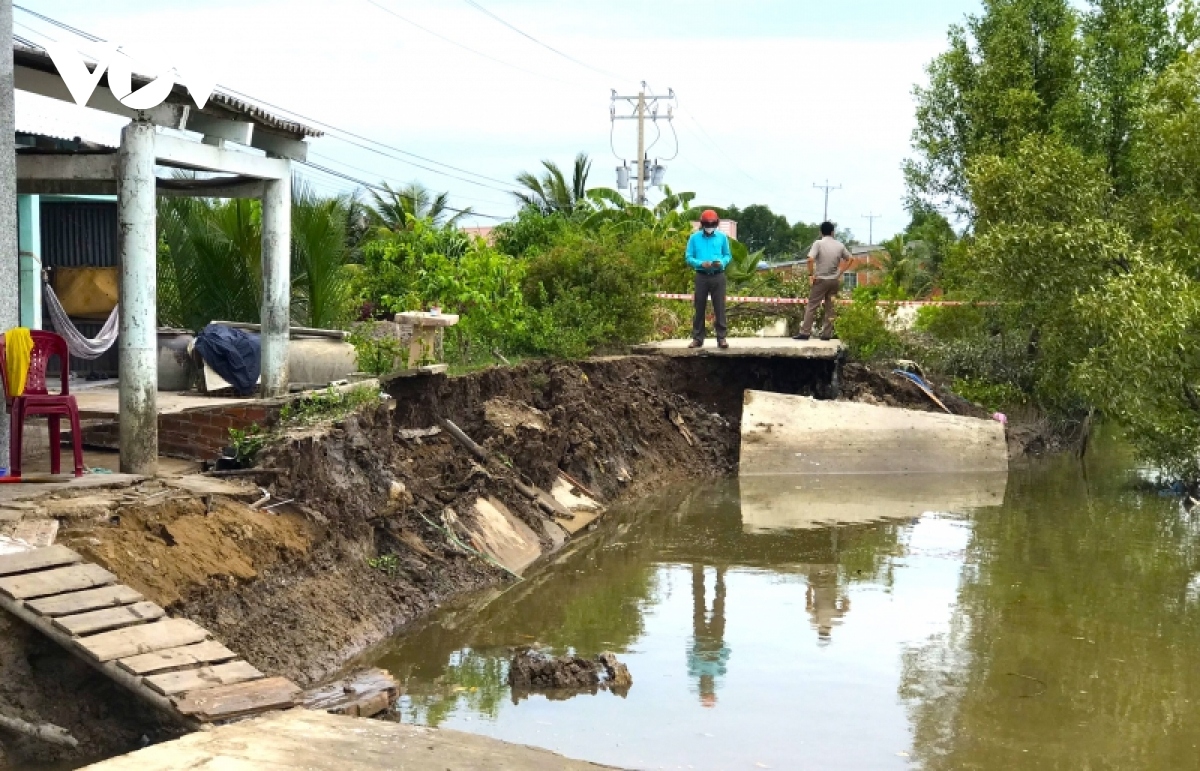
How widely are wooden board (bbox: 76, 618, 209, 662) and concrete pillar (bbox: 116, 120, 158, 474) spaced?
2575mm

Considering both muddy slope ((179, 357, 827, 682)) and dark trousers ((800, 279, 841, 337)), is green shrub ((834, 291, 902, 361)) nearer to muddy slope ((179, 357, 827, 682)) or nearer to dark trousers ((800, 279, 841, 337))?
muddy slope ((179, 357, 827, 682))

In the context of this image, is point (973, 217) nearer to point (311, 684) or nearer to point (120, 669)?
point (311, 684)

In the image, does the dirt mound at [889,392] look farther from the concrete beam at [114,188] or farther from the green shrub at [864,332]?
the concrete beam at [114,188]

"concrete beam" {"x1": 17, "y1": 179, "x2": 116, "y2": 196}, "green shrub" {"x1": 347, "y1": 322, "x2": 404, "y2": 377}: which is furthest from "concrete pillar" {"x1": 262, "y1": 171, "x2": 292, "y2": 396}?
"green shrub" {"x1": 347, "y1": 322, "x2": 404, "y2": 377}

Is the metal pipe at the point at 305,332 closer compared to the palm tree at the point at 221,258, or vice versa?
the metal pipe at the point at 305,332

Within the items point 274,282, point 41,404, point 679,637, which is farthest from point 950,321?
point 41,404

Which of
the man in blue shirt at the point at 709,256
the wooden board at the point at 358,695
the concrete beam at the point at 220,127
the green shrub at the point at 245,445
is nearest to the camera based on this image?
the wooden board at the point at 358,695

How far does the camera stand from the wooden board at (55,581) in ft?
23.0

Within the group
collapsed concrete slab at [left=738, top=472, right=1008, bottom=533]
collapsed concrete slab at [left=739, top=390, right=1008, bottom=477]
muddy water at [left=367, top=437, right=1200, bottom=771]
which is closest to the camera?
muddy water at [left=367, top=437, right=1200, bottom=771]

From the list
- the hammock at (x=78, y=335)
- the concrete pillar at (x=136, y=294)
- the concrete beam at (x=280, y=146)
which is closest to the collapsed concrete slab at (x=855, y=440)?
the concrete beam at (x=280, y=146)

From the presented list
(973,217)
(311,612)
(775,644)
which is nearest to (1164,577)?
(775,644)

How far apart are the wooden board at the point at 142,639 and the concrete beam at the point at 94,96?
4.20 metres

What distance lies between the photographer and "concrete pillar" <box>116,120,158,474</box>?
375 inches

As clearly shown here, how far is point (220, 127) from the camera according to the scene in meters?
11.1
